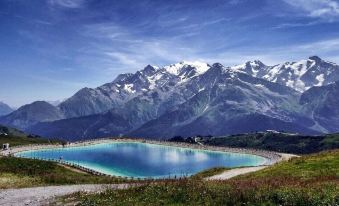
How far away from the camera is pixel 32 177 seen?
6059cm

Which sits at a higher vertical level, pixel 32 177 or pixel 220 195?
pixel 220 195

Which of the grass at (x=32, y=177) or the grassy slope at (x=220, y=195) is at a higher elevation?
the grassy slope at (x=220, y=195)

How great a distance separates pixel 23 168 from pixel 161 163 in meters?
126

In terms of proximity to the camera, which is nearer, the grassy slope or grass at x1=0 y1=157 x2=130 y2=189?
the grassy slope

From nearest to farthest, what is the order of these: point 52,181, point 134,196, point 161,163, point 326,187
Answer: point 326,187 < point 134,196 < point 52,181 < point 161,163

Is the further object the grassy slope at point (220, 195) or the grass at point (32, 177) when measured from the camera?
the grass at point (32, 177)

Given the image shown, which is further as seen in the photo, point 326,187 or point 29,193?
point 29,193

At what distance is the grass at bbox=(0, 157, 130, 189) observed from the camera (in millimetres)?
52156

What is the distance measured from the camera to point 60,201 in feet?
103

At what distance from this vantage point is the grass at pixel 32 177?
171ft

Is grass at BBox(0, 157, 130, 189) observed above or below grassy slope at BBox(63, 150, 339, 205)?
below

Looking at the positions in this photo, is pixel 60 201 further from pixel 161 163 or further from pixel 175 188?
pixel 161 163

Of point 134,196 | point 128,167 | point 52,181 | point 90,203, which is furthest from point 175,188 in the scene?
point 128,167

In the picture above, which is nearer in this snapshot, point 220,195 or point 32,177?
point 220,195
